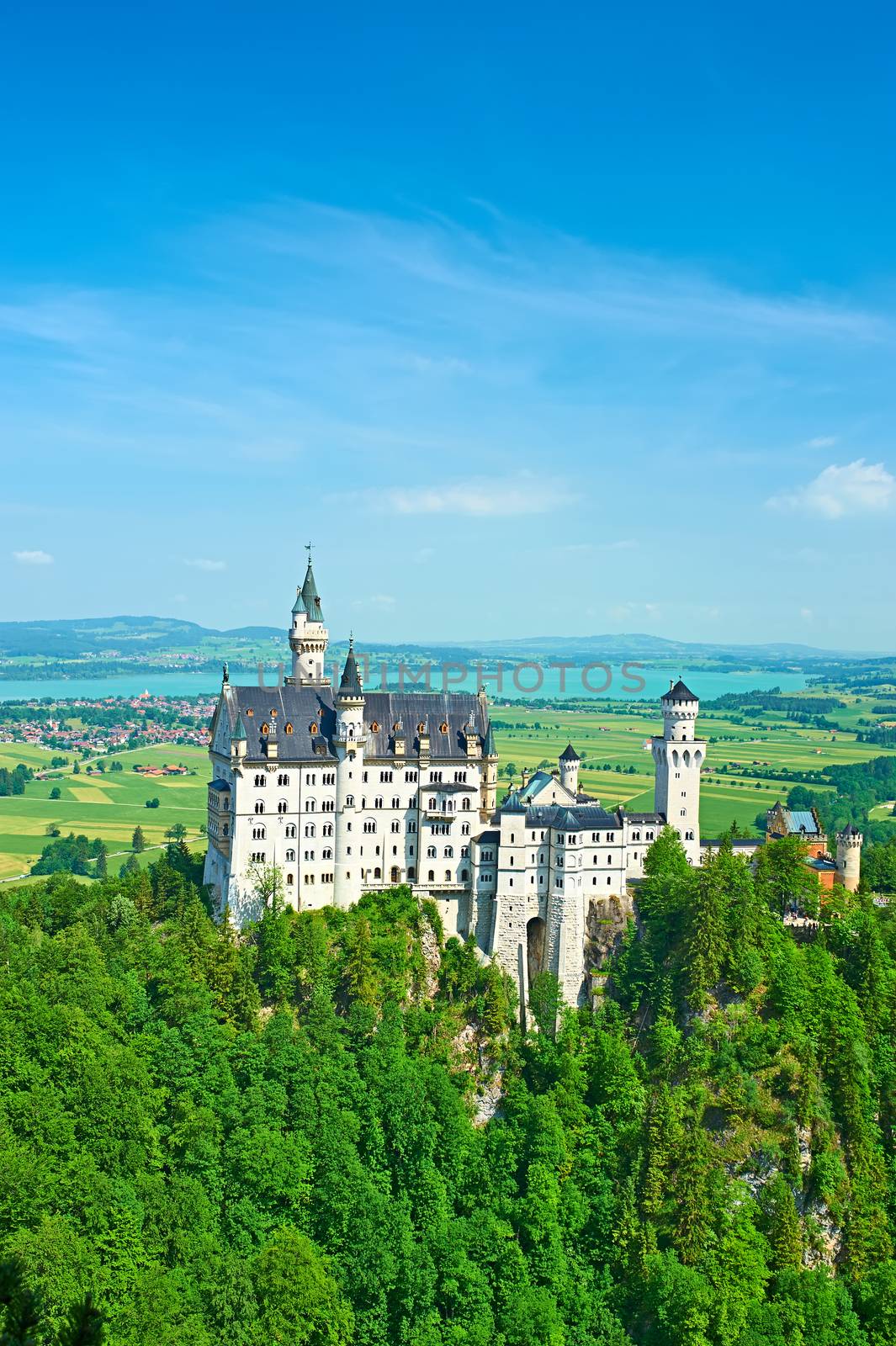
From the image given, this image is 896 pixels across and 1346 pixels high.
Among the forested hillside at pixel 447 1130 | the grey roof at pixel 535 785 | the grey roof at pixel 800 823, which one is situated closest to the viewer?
the forested hillside at pixel 447 1130

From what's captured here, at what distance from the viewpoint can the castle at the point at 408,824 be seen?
76.8 meters

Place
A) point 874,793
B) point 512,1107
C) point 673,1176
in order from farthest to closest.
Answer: point 874,793
point 512,1107
point 673,1176

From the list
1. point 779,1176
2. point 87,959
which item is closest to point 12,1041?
point 87,959

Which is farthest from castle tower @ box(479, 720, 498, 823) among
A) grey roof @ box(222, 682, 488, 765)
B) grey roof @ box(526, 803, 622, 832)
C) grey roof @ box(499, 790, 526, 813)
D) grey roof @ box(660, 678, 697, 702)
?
grey roof @ box(660, 678, 697, 702)

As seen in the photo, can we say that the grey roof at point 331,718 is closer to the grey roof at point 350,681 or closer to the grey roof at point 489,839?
the grey roof at point 350,681

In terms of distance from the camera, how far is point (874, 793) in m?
199

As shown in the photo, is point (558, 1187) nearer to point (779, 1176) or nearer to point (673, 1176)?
point (673, 1176)

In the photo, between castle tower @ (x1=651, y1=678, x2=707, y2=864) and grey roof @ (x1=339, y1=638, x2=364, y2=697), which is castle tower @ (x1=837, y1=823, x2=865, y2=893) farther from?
grey roof @ (x1=339, y1=638, x2=364, y2=697)

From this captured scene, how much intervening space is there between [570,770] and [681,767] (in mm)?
8158

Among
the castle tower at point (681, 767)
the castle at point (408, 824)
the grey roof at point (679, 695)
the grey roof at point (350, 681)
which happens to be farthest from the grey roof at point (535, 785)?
the grey roof at point (350, 681)

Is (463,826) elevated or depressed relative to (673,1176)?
elevated

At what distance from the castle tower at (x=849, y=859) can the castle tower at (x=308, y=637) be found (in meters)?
41.0

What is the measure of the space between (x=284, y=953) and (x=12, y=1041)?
16.5 meters

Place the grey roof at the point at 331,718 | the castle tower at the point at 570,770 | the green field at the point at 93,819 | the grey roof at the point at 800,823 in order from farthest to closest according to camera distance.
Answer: the green field at the point at 93,819, the grey roof at the point at 800,823, the castle tower at the point at 570,770, the grey roof at the point at 331,718
